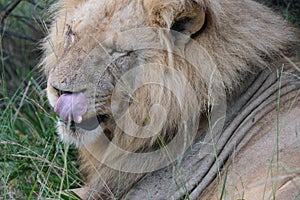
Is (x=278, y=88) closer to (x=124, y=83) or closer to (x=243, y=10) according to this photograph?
(x=243, y=10)

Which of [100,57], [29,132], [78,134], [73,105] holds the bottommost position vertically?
[29,132]

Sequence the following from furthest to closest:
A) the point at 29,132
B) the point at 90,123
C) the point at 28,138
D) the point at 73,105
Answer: the point at 29,132 → the point at 28,138 → the point at 90,123 → the point at 73,105

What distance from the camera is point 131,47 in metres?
2.97

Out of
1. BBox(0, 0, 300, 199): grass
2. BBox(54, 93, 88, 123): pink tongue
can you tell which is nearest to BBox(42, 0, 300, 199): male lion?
BBox(54, 93, 88, 123): pink tongue

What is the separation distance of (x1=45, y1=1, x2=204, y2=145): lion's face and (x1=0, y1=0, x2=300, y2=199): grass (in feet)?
0.63

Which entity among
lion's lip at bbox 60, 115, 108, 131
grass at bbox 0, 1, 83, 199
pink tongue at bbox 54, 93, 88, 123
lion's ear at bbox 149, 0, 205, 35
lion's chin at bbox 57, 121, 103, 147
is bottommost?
grass at bbox 0, 1, 83, 199

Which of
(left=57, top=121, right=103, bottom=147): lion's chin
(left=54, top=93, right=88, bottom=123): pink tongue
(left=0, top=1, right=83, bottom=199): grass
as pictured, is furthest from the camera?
(left=0, top=1, right=83, bottom=199): grass

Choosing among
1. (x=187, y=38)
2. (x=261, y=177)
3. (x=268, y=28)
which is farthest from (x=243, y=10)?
(x=261, y=177)

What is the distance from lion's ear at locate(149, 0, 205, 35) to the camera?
9.52ft

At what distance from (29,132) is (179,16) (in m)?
1.91

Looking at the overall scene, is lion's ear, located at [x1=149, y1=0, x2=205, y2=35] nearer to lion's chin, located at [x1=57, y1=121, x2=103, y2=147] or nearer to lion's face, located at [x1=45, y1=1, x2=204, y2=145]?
Result: lion's face, located at [x1=45, y1=1, x2=204, y2=145]

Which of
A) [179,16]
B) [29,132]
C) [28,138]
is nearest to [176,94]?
[179,16]

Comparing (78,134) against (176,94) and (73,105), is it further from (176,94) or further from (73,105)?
(176,94)

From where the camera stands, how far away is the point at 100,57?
2949 mm
